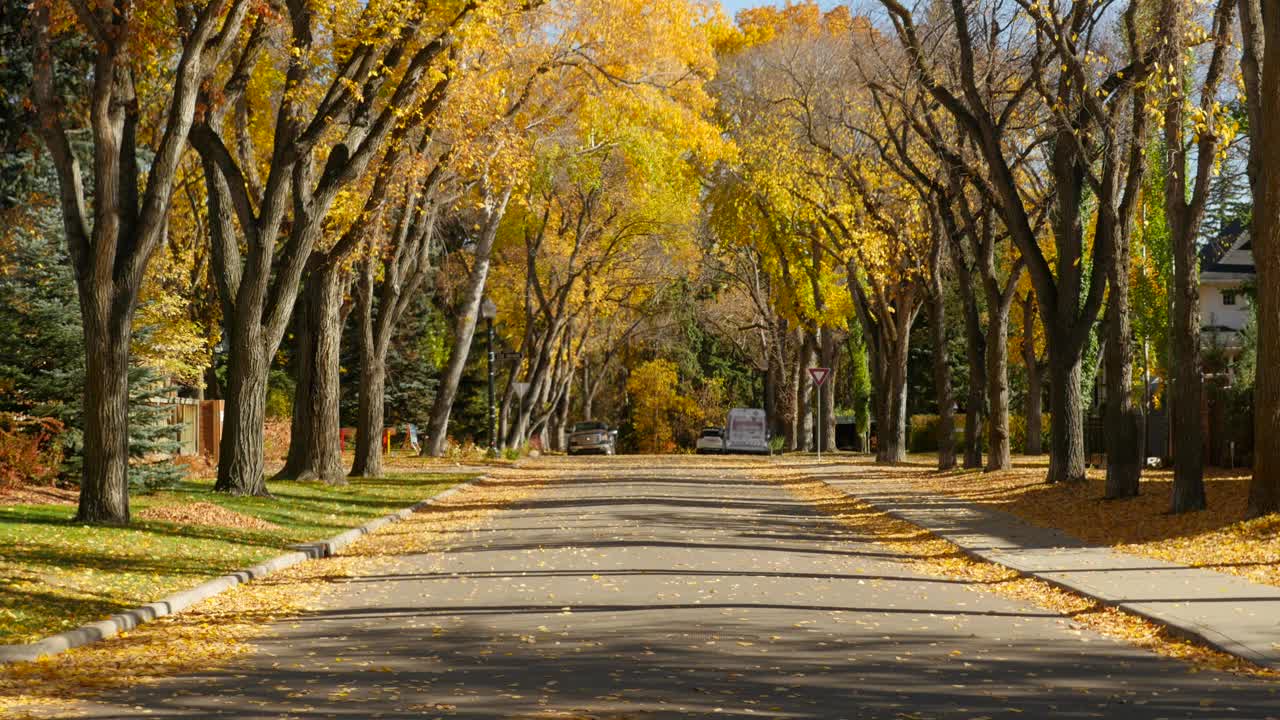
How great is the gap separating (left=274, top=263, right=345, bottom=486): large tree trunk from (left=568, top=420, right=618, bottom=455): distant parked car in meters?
40.0

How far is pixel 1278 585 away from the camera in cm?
1474

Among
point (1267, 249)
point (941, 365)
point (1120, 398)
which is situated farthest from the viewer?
point (941, 365)

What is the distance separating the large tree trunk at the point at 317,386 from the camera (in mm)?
31031

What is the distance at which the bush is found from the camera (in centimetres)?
2352

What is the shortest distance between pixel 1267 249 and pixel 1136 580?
572cm

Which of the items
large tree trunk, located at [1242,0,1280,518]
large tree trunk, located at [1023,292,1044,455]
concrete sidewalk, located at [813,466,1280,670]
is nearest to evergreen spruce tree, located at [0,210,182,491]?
concrete sidewalk, located at [813,466,1280,670]

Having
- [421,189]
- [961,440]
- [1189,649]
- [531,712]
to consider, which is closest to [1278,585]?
[1189,649]

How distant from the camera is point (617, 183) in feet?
176

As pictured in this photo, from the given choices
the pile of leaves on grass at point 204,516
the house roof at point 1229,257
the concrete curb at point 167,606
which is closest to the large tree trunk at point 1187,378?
the concrete curb at point 167,606

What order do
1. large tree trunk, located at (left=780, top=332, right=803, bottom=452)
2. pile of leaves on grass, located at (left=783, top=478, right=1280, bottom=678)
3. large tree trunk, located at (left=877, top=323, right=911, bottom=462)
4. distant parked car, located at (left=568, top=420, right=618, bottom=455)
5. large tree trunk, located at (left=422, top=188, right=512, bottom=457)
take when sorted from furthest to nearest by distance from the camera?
distant parked car, located at (left=568, top=420, right=618, bottom=455), large tree trunk, located at (left=780, top=332, right=803, bottom=452), large tree trunk, located at (left=877, top=323, right=911, bottom=462), large tree trunk, located at (left=422, top=188, right=512, bottom=457), pile of leaves on grass, located at (left=783, top=478, right=1280, bottom=678)

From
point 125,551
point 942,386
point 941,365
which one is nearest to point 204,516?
point 125,551

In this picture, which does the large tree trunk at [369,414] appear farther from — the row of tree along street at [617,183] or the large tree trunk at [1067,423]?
the large tree trunk at [1067,423]

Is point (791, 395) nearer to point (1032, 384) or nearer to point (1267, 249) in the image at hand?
point (1032, 384)

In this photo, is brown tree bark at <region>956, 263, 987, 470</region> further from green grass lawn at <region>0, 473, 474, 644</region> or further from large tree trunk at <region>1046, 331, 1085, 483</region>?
green grass lawn at <region>0, 473, 474, 644</region>
